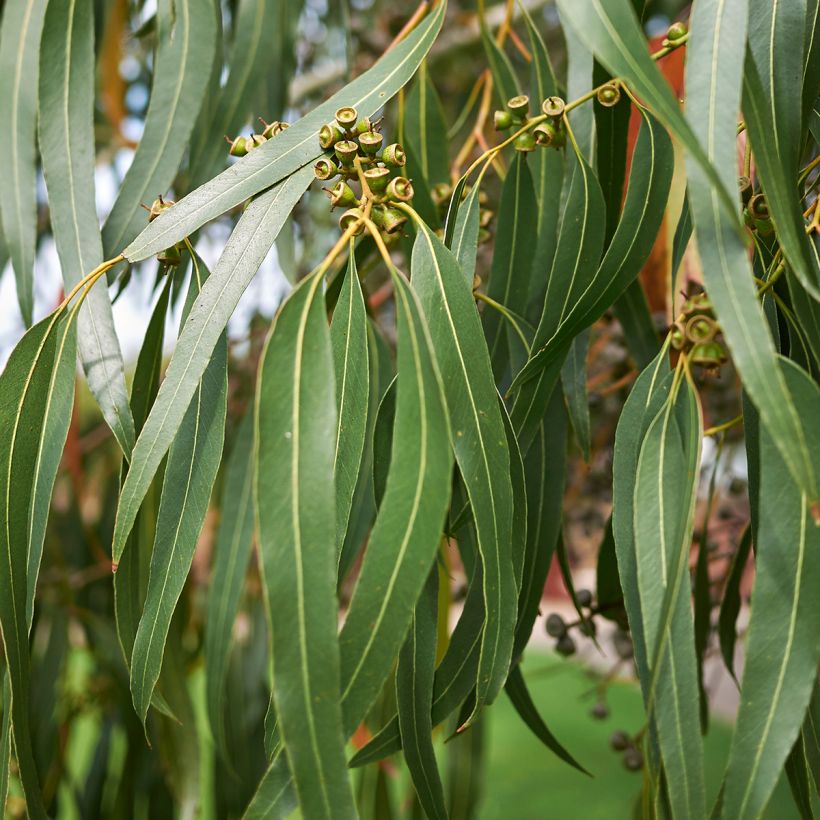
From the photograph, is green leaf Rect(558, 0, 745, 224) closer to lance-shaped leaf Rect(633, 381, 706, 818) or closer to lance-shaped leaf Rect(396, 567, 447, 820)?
lance-shaped leaf Rect(633, 381, 706, 818)

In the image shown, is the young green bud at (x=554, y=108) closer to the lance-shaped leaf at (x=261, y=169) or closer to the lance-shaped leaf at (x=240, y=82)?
the lance-shaped leaf at (x=261, y=169)

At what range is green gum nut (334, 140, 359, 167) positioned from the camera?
55cm

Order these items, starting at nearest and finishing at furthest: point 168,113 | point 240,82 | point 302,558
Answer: point 302,558
point 168,113
point 240,82

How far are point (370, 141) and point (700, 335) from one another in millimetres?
217

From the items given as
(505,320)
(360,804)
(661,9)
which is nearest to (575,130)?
(505,320)

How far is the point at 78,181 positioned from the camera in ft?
2.41

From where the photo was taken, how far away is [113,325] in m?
0.65

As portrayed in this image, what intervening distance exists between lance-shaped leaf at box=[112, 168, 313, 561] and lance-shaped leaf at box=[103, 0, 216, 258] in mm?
239

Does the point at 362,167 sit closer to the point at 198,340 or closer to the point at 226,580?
the point at 198,340

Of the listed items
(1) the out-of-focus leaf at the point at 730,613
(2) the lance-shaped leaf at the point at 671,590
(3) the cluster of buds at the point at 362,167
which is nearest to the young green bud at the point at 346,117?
(3) the cluster of buds at the point at 362,167

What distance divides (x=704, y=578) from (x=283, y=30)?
0.74 meters

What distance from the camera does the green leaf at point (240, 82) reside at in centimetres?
91

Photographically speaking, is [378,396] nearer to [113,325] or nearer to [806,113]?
[113,325]

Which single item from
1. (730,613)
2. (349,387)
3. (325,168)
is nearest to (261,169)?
(325,168)
